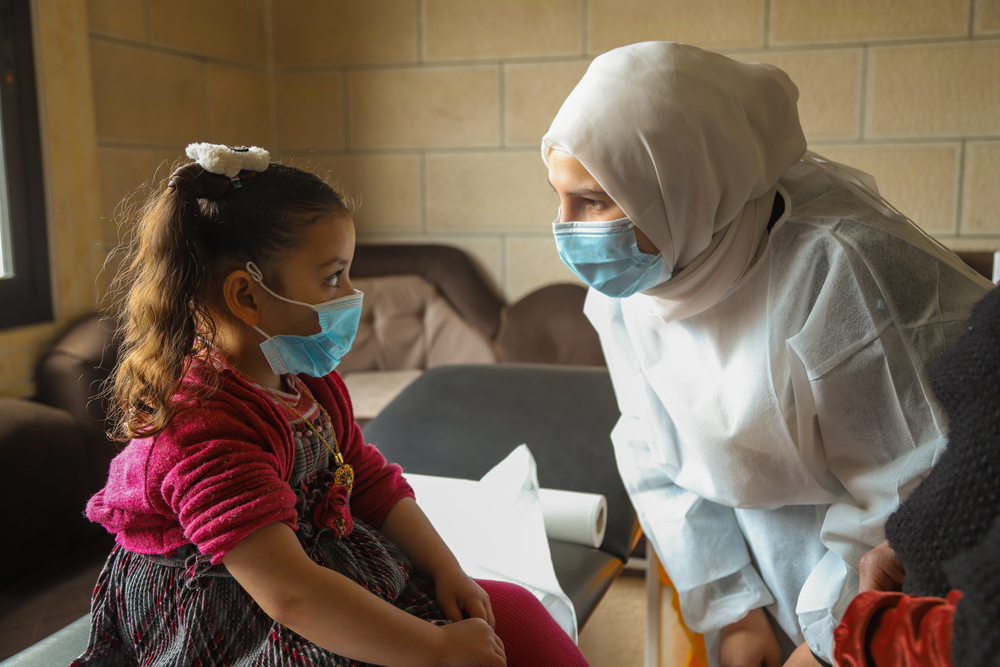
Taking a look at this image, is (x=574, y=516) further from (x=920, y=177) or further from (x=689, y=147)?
(x=920, y=177)

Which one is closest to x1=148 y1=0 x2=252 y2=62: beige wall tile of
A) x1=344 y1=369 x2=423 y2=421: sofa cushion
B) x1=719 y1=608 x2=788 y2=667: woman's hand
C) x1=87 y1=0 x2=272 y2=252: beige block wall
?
x1=87 y1=0 x2=272 y2=252: beige block wall

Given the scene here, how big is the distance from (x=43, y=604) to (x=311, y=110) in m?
2.90

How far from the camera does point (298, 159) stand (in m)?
3.96

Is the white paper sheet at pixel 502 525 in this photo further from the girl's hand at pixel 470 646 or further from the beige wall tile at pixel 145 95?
the beige wall tile at pixel 145 95

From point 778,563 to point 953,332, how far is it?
0.56 meters

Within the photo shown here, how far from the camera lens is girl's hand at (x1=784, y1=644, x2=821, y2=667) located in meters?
Result: 1.28

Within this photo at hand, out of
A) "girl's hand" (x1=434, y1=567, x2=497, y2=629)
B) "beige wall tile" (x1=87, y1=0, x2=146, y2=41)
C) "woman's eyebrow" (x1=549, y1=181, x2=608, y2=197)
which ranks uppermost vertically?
"beige wall tile" (x1=87, y1=0, x2=146, y2=41)

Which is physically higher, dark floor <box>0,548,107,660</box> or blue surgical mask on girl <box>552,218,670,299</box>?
blue surgical mask on girl <box>552,218,670,299</box>

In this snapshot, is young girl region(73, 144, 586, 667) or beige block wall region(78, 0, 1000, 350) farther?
beige block wall region(78, 0, 1000, 350)

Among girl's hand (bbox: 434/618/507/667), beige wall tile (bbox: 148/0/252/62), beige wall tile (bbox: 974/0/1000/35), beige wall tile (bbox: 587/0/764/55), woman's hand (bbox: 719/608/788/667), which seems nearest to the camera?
girl's hand (bbox: 434/618/507/667)

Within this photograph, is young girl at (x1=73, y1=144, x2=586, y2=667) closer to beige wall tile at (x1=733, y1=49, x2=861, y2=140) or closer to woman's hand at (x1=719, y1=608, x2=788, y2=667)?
woman's hand at (x1=719, y1=608, x2=788, y2=667)

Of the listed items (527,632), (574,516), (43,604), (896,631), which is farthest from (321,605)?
(43,604)

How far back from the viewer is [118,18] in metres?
2.86

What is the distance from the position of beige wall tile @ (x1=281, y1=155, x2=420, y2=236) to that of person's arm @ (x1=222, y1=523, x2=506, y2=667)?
3.10 m
